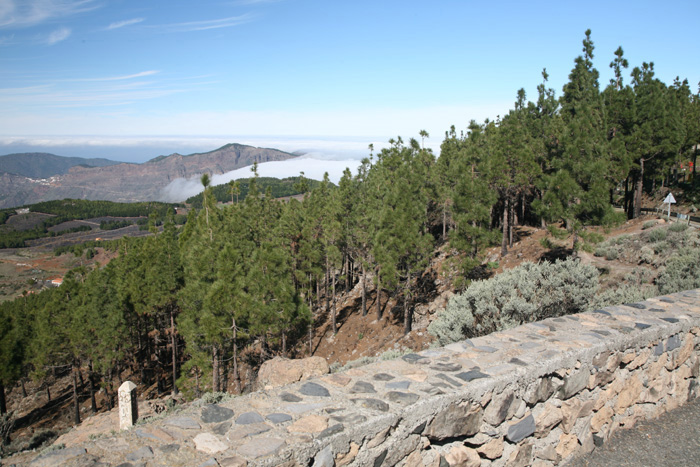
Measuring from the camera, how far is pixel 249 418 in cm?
306

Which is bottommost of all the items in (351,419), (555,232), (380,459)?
(555,232)

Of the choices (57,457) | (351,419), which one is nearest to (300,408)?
(351,419)

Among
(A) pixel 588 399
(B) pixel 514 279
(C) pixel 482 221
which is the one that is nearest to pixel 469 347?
(A) pixel 588 399

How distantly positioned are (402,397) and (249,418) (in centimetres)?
113

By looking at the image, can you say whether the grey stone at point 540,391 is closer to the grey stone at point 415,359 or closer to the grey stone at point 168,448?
the grey stone at point 415,359

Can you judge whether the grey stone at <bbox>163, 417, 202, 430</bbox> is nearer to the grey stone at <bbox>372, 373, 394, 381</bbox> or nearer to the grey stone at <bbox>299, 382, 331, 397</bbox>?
the grey stone at <bbox>299, 382, 331, 397</bbox>

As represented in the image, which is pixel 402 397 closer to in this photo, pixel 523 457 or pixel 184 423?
pixel 523 457

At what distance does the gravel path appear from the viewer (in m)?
3.99

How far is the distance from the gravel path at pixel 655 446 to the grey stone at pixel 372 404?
2.19 metres

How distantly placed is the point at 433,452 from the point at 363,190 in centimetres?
2695

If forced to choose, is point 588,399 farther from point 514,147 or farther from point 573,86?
point 573,86

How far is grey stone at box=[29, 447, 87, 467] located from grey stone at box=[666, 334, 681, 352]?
18.3 ft

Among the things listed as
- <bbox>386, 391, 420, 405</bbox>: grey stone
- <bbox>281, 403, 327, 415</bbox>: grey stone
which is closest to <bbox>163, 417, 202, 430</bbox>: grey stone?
<bbox>281, 403, 327, 415</bbox>: grey stone

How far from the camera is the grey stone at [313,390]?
3422mm
